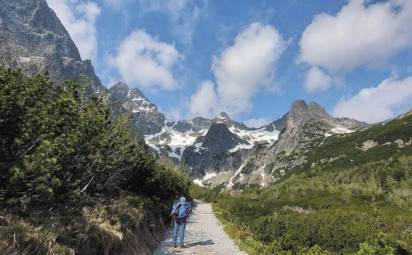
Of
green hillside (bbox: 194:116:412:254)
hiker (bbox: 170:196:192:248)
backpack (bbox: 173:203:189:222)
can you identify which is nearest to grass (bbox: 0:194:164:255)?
hiker (bbox: 170:196:192:248)

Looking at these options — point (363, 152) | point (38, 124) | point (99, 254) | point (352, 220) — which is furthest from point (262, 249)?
point (363, 152)

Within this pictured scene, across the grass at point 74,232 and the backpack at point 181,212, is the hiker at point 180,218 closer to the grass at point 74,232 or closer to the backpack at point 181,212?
the backpack at point 181,212

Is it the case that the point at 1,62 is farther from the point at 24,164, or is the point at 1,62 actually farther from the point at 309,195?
the point at 309,195

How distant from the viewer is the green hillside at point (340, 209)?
24.1 m

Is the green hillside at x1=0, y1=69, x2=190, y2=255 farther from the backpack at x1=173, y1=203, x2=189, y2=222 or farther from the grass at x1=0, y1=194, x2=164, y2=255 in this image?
the backpack at x1=173, y1=203, x2=189, y2=222

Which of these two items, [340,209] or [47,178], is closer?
[47,178]

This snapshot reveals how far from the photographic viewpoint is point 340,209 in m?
70.5

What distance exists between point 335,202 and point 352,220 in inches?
1149

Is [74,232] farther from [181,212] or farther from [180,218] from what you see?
[181,212]

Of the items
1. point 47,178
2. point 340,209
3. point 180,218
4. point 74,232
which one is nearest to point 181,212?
point 180,218

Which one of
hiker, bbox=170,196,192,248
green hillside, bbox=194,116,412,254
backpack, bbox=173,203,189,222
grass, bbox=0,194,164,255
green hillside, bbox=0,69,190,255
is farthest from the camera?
green hillside, bbox=194,116,412,254

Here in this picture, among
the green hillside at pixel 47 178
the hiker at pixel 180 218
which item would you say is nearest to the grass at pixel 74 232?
the green hillside at pixel 47 178

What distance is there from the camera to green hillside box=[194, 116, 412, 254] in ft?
79.2

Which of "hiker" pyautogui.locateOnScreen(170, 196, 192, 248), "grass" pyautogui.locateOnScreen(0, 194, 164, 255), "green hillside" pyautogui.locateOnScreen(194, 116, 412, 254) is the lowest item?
"grass" pyautogui.locateOnScreen(0, 194, 164, 255)
